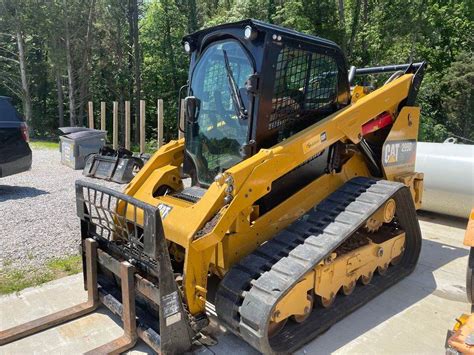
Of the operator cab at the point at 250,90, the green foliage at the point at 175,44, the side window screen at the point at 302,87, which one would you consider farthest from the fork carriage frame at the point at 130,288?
the green foliage at the point at 175,44

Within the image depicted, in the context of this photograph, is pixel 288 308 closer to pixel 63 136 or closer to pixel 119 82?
pixel 63 136

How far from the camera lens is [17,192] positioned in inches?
329

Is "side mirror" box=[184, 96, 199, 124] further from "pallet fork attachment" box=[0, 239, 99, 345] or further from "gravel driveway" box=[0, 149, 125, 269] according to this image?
"gravel driveway" box=[0, 149, 125, 269]

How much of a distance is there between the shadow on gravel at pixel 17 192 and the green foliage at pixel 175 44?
459 inches

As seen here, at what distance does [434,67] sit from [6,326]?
24.4m

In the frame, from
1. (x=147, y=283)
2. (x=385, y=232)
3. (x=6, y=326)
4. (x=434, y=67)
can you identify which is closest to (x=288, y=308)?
(x=147, y=283)

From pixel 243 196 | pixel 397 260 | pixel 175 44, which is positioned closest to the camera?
pixel 243 196

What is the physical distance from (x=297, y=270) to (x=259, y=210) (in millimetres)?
790

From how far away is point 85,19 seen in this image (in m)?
24.0

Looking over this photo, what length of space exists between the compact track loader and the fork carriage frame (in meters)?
0.01

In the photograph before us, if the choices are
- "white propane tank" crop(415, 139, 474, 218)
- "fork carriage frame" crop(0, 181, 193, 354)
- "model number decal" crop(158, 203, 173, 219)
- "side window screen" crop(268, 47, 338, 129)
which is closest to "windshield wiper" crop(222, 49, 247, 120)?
"side window screen" crop(268, 47, 338, 129)

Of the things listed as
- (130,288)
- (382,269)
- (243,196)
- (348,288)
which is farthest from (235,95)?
(382,269)

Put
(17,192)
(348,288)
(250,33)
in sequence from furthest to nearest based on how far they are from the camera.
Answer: (17,192) < (348,288) < (250,33)

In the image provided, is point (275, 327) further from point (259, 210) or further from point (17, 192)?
point (17, 192)
